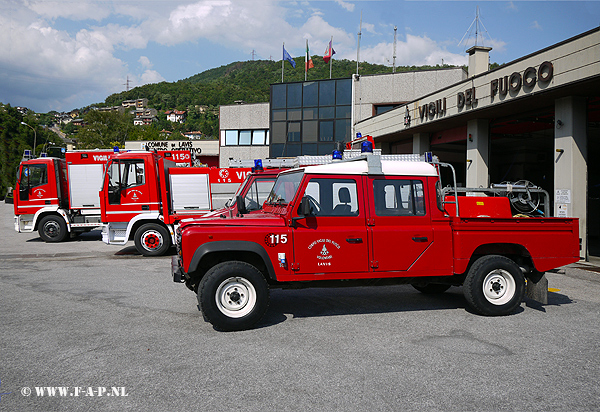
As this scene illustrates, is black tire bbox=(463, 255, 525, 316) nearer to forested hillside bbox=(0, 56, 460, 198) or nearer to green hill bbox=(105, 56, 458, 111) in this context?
green hill bbox=(105, 56, 458, 111)

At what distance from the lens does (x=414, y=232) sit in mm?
5887

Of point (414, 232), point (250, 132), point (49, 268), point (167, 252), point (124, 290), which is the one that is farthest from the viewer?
point (250, 132)

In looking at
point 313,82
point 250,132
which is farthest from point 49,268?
point 250,132

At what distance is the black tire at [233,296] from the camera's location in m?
5.33

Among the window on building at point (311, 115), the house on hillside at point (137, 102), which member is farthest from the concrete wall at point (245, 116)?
the house on hillside at point (137, 102)

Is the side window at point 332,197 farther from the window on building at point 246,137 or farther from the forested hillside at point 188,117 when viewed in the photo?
the forested hillside at point 188,117

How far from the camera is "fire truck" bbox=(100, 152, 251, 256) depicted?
40.3ft

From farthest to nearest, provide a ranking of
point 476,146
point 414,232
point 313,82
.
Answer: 1. point 313,82
2. point 476,146
3. point 414,232

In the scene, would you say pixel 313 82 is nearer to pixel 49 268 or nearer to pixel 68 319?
pixel 49 268

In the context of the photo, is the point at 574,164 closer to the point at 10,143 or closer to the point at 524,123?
the point at 524,123

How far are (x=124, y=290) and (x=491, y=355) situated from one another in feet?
19.8

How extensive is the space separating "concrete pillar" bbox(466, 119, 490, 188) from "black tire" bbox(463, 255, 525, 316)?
10226 millimetres

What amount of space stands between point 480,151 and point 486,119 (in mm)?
1144

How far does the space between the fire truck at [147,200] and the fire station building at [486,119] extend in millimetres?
9130
